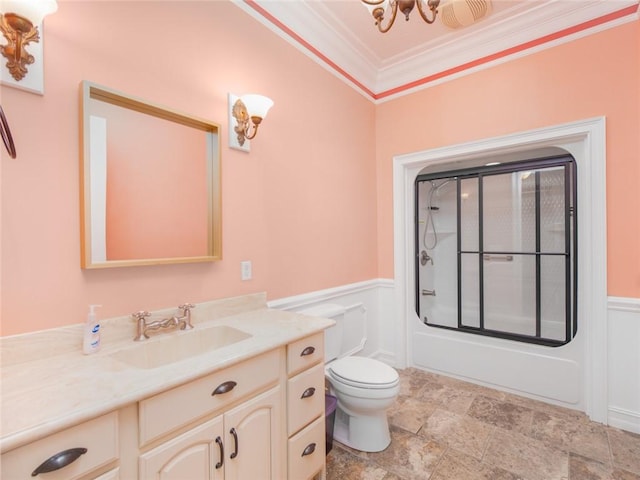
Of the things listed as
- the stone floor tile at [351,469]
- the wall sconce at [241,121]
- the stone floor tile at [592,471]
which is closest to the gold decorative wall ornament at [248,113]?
the wall sconce at [241,121]

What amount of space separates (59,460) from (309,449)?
3.38ft

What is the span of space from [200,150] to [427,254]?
2.58m

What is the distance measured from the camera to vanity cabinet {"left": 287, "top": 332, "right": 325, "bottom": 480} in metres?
1.37

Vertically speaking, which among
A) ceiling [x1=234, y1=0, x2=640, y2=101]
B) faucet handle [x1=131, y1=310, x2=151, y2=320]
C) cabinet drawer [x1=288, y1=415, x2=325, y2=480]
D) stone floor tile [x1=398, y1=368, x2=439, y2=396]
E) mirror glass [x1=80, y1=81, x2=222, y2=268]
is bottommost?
stone floor tile [x1=398, y1=368, x2=439, y2=396]

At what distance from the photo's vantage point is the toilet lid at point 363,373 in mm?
1790

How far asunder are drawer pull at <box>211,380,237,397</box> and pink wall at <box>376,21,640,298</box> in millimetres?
2435

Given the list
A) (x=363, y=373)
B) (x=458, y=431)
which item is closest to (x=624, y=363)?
(x=458, y=431)

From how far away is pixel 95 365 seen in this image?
105 centimetres

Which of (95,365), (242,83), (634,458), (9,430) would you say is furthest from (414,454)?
(242,83)

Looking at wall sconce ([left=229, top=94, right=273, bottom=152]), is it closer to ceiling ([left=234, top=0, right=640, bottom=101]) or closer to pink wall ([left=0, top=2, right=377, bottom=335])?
pink wall ([left=0, top=2, right=377, bottom=335])

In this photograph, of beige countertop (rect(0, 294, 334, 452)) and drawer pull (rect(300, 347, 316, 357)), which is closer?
beige countertop (rect(0, 294, 334, 452))

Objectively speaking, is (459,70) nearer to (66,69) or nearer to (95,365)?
(66,69)

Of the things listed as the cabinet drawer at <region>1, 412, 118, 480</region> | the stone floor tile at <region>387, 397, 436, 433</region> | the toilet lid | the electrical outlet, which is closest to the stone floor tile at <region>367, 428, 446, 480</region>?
the stone floor tile at <region>387, 397, 436, 433</region>

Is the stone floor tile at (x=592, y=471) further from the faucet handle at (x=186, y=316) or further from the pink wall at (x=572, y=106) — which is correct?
the faucet handle at (x=186, y=316)
